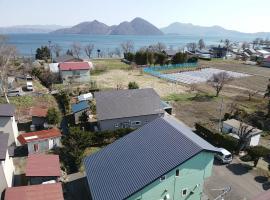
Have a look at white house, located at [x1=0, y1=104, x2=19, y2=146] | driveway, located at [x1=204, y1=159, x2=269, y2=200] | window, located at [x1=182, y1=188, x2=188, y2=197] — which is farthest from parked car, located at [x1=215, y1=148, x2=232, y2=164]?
white house, located at [x1=0, y1=104, x2=19, y2=146]

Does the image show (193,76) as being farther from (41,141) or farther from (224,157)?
(41,141)

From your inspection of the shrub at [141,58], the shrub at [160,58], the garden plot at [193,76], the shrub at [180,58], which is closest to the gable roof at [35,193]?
the garden plot at [193,76]

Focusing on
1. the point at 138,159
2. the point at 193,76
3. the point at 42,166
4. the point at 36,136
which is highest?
the point at 138,159

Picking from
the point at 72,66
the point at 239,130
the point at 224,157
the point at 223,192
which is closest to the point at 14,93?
the point at 72,66

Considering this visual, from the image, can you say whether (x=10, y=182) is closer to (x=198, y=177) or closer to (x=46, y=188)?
(x=46, y=188)

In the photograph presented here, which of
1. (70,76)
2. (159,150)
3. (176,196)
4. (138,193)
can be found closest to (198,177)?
(176,196)
